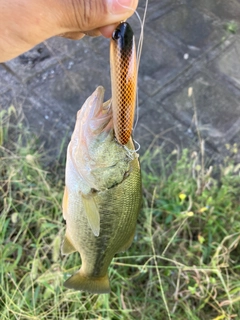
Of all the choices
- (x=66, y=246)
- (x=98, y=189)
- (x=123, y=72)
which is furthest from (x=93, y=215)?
(x=123, y=72)

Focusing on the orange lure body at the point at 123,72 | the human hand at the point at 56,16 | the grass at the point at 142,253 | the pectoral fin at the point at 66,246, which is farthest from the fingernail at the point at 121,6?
the grass at the point at 142,253

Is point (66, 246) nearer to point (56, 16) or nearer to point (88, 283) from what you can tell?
point (88, 283)

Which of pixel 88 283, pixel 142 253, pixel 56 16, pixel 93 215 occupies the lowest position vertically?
pixel 142 253

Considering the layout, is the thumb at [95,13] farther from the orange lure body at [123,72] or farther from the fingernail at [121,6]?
the orange lure body at [123,72]

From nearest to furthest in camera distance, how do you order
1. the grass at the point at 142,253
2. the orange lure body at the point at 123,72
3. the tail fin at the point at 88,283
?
the orange lure body at the point at 123,72 → the tail fin at the point at 88,283 → the grass at the point at 142,253

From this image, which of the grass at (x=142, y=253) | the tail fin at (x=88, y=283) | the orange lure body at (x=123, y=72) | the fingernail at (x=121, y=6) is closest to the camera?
the orange lure body at (x=123, y=72)

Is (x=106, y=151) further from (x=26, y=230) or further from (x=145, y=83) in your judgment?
(x=145, y=83)

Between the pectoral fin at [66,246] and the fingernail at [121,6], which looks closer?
the fingernail at [121,6]

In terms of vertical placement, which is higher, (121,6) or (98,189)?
(121,6)
